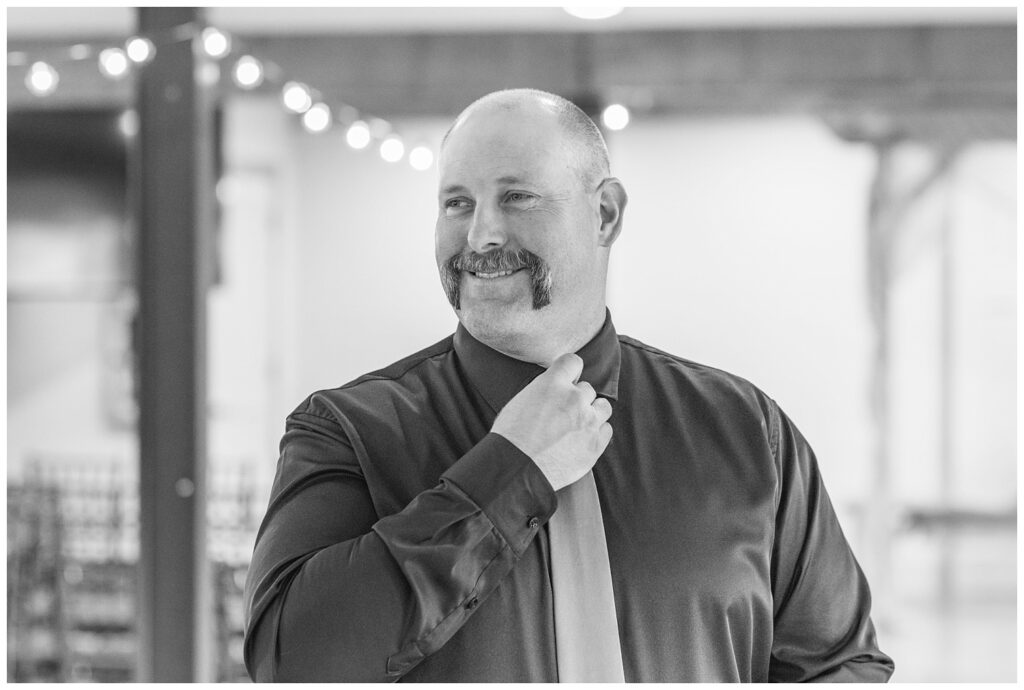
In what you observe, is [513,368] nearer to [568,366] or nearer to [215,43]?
[568,366]

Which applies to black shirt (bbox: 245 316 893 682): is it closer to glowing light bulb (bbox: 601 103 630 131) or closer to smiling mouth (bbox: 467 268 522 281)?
smiling mouth (bbox: 467 268 522 281)

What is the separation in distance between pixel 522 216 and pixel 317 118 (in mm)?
1550

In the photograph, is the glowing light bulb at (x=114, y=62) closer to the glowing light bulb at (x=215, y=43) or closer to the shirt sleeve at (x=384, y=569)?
the glowing light bulb at (x=215, y=43)

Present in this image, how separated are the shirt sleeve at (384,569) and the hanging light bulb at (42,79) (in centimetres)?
233

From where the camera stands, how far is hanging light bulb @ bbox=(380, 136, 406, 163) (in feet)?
7.79

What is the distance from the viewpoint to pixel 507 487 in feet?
3.66

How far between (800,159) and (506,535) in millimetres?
2271

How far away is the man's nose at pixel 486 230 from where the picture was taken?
49.9 inches

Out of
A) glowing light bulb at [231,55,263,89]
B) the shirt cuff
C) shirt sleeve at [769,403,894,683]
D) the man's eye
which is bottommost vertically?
shirt sleeve at [769,403,894,683]

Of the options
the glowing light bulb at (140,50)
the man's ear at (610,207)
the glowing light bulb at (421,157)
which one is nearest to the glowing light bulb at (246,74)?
the glowing light bulb at (140,50)

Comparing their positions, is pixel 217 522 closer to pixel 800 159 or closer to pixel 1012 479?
pixel 800 159

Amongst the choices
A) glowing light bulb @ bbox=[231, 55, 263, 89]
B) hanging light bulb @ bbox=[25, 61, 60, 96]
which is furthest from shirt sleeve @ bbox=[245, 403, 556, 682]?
hanging light bulb @ bbox=[25, 61, 60, 96]

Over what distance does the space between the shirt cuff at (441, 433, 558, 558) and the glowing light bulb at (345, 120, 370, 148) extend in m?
1.59

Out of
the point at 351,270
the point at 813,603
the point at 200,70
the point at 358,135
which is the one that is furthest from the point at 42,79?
the point at 813,603
